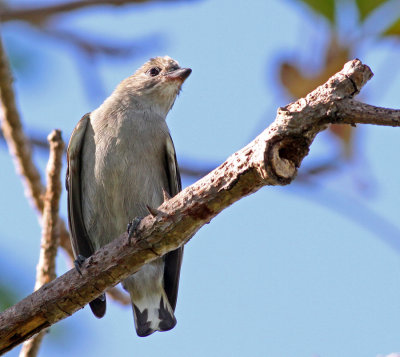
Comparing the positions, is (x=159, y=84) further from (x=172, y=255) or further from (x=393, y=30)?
(x=393, y=30)

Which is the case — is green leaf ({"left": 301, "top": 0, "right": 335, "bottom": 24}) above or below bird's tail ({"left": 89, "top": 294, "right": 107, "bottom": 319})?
above

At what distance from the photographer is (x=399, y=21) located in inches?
168

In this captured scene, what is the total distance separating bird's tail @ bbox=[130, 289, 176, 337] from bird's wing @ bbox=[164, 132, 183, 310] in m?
0.11

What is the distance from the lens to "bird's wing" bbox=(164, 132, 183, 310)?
5703mm

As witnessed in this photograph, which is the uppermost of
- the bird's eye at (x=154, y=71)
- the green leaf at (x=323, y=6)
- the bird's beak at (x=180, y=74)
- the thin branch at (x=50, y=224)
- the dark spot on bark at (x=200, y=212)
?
the bird's eye at (x=154, y=71)

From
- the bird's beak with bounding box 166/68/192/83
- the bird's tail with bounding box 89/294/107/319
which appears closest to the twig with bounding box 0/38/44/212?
the bird's tail with bounding box 89/294/107/319

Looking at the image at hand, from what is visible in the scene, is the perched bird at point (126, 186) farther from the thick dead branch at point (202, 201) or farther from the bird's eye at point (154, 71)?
the thick dead branch at point (202, 201)

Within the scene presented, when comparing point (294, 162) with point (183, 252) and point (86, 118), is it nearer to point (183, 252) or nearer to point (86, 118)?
point (183, 252)

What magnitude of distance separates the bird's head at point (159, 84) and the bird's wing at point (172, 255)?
758 mm

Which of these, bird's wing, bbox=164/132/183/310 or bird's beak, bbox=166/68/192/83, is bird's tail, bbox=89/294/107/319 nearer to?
bird's wing, bbox=164/132/183/310

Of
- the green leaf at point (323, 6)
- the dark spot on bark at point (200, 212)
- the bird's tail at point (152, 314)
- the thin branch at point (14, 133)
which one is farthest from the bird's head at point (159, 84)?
the dark spot on bark at point (200, 212)

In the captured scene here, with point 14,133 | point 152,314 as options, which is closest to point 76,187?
point 14,133

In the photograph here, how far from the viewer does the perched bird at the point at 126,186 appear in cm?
554

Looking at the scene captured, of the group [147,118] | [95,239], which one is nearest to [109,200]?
[95,239]
